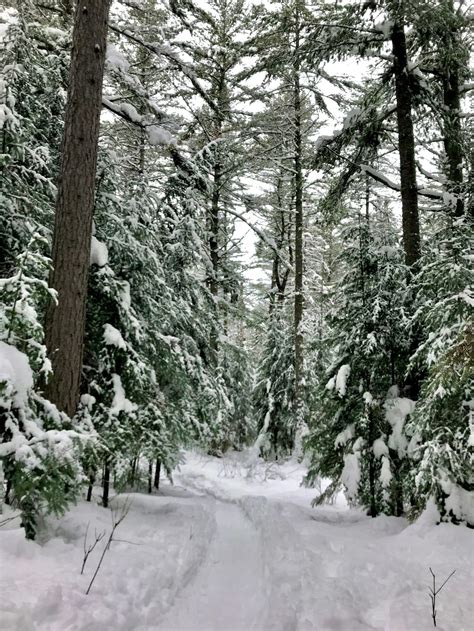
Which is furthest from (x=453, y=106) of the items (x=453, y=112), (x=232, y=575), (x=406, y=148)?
(x=232, y=575)

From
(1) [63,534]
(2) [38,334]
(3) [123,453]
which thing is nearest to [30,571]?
(1) [63,534]

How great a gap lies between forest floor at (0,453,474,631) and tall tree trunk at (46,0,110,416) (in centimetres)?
162

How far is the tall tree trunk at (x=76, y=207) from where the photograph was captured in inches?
185

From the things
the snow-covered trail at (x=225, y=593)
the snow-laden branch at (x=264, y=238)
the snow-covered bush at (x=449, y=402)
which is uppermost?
the snow-laden branch at (x=264, y=238)

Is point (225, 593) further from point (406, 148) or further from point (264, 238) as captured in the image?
point (264, 238)

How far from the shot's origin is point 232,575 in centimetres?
446

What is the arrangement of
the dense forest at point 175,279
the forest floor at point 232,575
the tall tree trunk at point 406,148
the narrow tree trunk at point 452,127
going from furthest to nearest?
the tall tree trunk at point 406,148, the narrow tree trunk at point 452,127, the dense forest at point 175,279, the forest floor at point 232,575

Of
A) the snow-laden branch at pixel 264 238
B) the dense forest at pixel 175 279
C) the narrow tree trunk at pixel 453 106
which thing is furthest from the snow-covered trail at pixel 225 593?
the snow-laden branch at pixel 264 238

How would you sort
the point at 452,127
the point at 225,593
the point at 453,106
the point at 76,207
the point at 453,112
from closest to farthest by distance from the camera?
the point at 225,593, the point at 76,207, the point at 452,127, the point at 453,112, the point at 453,106

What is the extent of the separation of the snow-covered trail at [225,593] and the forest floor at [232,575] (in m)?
0.01

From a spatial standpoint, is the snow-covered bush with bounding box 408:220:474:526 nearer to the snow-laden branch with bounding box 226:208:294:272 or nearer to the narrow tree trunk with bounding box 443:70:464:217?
the narrow tree trunk with bounding box 443:70:464:217

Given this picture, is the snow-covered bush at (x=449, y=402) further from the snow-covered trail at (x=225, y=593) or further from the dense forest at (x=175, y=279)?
the snow-covered trail at (x=225, y=593)

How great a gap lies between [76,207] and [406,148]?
5987 mm

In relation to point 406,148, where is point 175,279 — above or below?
below
